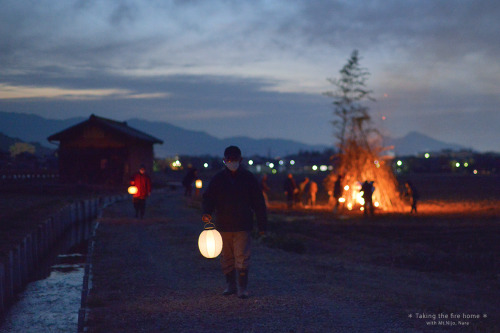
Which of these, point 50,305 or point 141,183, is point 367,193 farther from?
point 50,305

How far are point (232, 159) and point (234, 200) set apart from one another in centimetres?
57

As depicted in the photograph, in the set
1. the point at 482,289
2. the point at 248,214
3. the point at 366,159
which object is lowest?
the point at 482,289

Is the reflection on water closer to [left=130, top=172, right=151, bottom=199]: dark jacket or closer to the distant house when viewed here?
[left=130, top=172, right=151, bottom=199]: dark jacket

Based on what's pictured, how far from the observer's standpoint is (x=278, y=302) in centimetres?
761

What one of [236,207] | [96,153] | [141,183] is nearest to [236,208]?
[236,207]

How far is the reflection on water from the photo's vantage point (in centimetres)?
809

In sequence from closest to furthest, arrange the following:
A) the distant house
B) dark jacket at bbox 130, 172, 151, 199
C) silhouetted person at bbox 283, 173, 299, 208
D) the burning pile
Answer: dark jacket at bbox 130, 172, 151, 199 → the burning pile → silhouetted person at bbox 283, 173, 299, 208 → the distant house

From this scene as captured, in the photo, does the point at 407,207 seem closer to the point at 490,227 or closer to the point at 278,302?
the point at 490,227

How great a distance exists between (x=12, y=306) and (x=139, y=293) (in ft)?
7.83

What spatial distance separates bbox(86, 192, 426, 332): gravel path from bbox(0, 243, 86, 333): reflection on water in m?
0.51

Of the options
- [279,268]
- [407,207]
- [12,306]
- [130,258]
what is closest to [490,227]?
[407,207]

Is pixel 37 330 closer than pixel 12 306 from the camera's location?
Yes

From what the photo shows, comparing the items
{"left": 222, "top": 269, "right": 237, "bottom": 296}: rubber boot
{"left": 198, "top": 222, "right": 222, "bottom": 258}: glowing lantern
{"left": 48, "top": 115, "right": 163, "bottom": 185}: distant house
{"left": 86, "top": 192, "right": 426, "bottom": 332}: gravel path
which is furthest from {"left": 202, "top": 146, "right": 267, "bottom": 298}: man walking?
{"left": 48, "top": 115, "right": 163, "bottom": 185}: distant house

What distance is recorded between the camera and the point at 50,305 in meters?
9.39
